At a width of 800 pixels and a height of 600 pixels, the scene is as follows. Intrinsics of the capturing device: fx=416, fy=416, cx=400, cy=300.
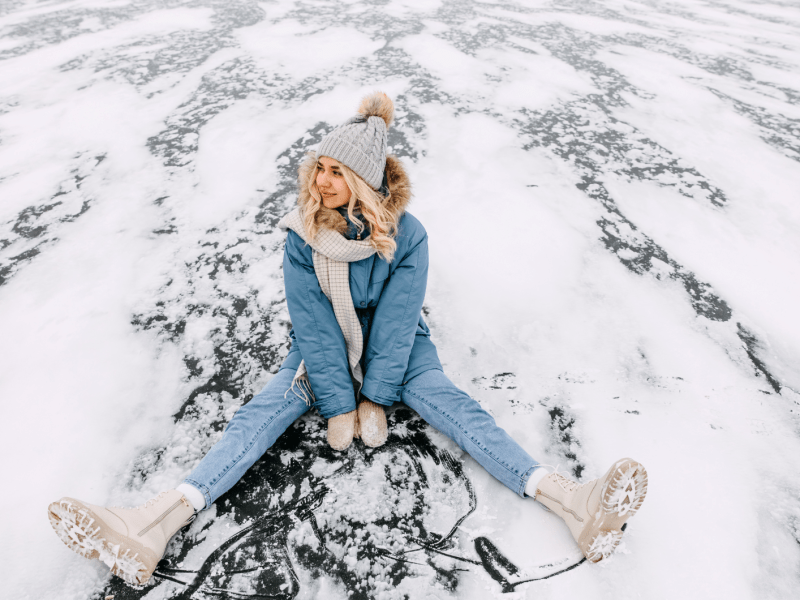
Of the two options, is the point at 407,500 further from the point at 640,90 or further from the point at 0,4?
the point at 0,4

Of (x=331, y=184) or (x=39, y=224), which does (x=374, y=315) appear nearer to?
(x=331, y=184)

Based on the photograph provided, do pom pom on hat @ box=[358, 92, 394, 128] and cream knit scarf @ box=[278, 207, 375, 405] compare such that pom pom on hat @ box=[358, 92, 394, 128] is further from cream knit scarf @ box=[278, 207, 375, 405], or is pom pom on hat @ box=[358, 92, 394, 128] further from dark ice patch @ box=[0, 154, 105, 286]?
dark ice patch @ box=[0, 154, 105, 286]

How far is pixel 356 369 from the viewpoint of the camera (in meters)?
1.48

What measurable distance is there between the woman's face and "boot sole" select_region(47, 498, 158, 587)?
98cm

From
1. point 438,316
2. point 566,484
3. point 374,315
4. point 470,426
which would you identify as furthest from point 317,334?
point 566,484

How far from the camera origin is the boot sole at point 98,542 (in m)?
0.95

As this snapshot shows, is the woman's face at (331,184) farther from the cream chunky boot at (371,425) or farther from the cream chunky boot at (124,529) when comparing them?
the cream chunky boot at (124,529)

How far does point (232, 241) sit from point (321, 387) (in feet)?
4.02

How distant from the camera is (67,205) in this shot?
8.03 feet

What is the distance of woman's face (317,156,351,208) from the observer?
1.21m

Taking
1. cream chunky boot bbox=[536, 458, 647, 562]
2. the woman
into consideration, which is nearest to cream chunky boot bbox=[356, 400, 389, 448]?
the woman

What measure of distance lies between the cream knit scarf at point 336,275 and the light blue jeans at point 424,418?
56 millimetres

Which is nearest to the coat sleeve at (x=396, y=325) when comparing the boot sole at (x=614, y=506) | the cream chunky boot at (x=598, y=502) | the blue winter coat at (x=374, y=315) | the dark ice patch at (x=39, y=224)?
the blue winter coat at (x=374, y=315)

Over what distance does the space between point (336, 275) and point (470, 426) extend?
0.63 metres
